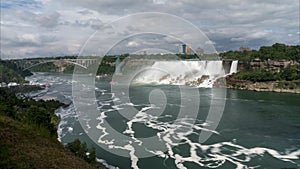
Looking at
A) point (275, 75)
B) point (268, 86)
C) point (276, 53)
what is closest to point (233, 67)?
point (276, 53)

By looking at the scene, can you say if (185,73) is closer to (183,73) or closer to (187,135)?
(183,73)

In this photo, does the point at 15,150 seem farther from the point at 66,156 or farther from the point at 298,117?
the point at 298,117

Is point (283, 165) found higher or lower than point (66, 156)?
lower

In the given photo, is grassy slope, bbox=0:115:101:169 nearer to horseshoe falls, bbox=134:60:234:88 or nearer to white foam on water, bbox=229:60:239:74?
horseshoe falls, bbox=134:60:234:88

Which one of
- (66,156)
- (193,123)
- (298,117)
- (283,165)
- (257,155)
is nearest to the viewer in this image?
(66,156)

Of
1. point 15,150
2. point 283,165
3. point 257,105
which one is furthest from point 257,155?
point 257,105
